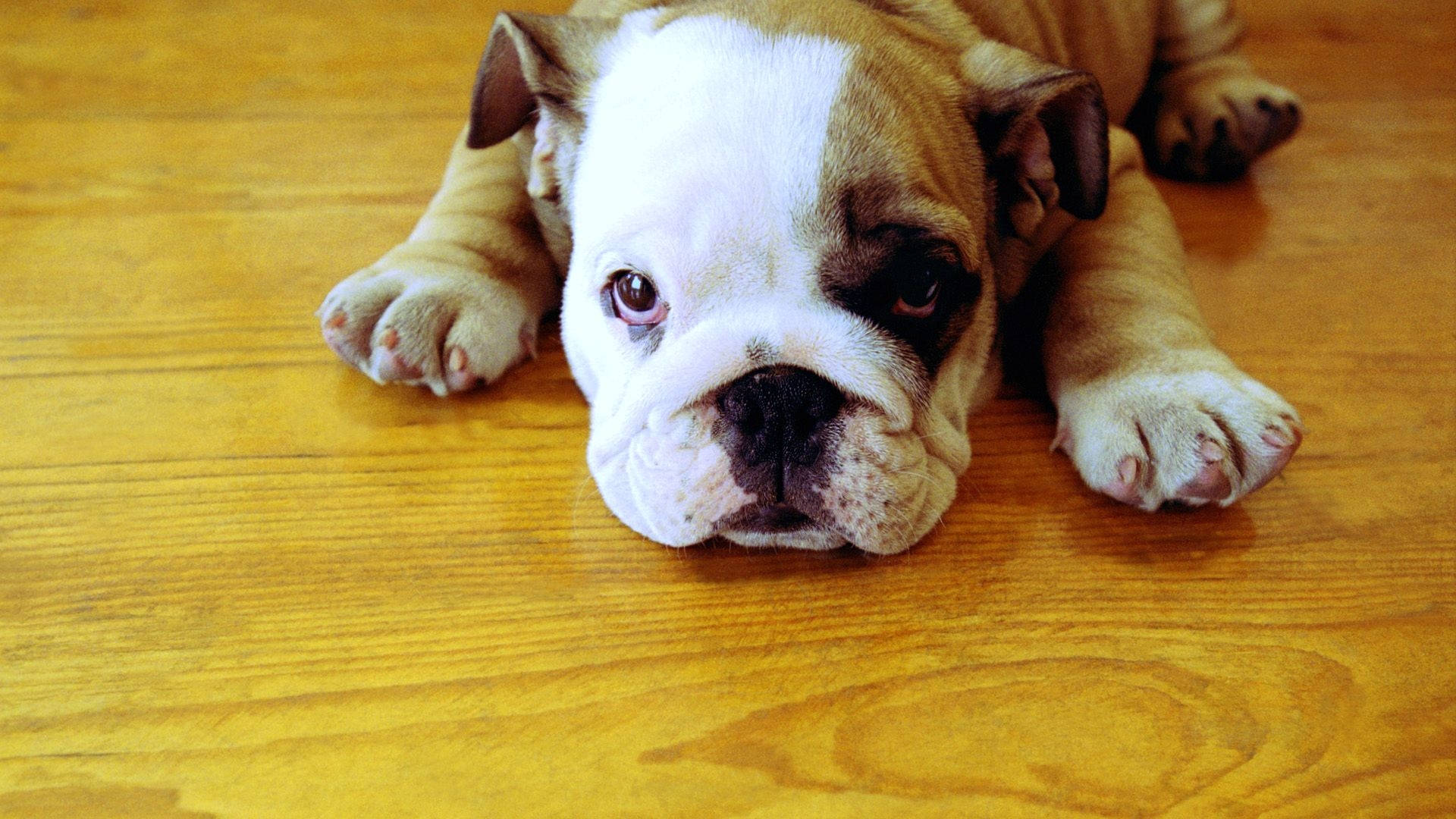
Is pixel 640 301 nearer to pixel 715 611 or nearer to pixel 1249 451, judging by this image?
pixel 715 611

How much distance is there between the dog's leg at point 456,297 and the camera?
175 centimetres

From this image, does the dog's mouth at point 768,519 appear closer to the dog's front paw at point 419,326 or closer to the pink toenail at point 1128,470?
the pink toenail at point 1128,470

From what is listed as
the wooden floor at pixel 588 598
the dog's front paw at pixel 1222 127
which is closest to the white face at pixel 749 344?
the wooden floor at pixel 588 598

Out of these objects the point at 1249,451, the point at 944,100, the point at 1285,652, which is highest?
the point at 944,100

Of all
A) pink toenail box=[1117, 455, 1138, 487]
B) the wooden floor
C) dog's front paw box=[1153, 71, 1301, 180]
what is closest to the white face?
the wooden floor

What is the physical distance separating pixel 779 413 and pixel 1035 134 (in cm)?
65

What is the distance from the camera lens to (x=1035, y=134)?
5.36ft

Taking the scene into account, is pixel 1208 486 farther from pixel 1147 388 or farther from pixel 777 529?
pixel 777 529

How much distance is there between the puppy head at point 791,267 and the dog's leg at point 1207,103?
1.11 m

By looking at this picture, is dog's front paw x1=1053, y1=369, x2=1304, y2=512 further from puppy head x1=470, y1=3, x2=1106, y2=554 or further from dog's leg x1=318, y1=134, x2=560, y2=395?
dog's leg x1=318, y1=134, x2=560, y2=395

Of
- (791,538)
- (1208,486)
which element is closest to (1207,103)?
(1208,486)

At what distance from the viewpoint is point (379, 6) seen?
3391 mm

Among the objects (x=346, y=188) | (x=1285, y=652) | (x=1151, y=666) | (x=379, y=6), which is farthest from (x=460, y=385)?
(x=379, y=6)

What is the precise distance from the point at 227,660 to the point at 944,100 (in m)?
1.19
